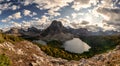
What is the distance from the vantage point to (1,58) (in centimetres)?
14562

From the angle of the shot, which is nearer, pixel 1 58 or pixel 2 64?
pixel 2 64

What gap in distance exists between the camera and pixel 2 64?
133 metres

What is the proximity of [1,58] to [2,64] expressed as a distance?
1353cm
